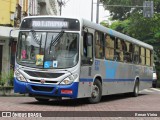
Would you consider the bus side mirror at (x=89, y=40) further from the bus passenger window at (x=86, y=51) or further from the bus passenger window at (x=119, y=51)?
the bus passenger window at (x=119, y=51)

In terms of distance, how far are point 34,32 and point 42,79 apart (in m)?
1.75

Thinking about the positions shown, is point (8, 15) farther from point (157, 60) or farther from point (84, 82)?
point (157, 60)

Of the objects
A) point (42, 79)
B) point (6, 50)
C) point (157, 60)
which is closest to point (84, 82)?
point (42, 79)

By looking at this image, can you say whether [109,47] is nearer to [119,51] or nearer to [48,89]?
[119,51]

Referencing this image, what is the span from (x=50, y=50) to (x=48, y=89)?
1.34 meters

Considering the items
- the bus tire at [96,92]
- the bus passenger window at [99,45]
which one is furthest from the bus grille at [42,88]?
the bus passenger window at [99,45]

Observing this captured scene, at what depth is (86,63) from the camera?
646 inches

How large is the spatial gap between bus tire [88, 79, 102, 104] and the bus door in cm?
50

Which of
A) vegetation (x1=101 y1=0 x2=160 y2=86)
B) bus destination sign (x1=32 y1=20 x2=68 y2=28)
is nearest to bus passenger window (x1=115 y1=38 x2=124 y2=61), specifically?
bus destination sign (x1=32 y1=20 x2=68 y2=28)

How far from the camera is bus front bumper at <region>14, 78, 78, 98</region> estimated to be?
1562 centimetres

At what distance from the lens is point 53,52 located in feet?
52.1

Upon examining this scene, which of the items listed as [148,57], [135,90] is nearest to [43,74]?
[135,90]

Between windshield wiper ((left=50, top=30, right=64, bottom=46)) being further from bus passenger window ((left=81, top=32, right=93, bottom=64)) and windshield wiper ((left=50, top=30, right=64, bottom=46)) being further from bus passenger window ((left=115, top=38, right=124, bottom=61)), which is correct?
bus passenger window ((left=115, top=38, right=124, bottom=61))

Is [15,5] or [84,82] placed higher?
[15,5]
